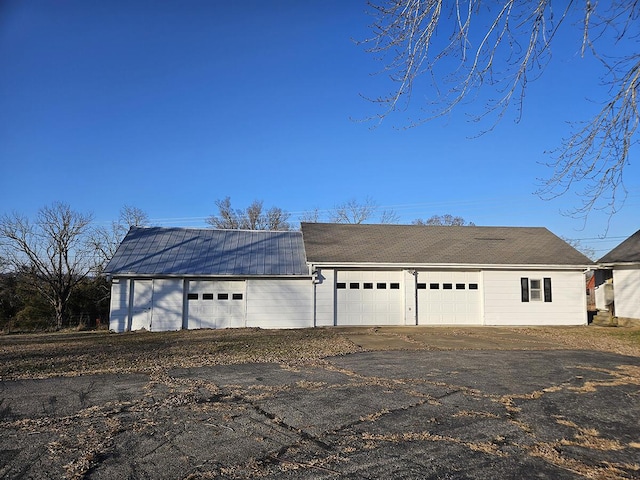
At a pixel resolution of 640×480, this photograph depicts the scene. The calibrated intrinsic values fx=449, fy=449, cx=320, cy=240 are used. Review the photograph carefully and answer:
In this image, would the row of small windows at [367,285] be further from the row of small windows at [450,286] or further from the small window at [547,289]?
the small window at [547,289]

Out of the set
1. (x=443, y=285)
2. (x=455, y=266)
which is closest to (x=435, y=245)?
(x=455, y=266)

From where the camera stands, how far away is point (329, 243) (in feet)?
68.8

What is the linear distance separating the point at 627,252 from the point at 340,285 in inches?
505

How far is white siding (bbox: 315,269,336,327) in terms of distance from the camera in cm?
1880

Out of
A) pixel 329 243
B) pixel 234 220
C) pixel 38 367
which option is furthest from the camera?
pixel 234 220

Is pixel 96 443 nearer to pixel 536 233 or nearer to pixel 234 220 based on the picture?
pixel 536 233

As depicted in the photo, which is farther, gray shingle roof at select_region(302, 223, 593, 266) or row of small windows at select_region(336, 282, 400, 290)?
gray shingle roof at select_region(302, 223, 593, 266)

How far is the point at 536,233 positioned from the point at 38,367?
23.0m

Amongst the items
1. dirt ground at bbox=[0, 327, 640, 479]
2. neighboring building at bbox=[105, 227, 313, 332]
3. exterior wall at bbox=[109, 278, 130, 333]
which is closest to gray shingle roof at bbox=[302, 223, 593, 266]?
neighboring building at bbox=[105, 227, 313, 332]

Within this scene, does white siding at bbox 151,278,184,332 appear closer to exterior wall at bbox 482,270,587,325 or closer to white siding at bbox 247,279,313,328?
white siding at bbox 247,279,313,328

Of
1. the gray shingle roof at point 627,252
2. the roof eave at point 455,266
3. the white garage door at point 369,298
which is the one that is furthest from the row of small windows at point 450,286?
the gray shingle roof at point 627,252

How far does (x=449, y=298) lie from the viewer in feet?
64.7

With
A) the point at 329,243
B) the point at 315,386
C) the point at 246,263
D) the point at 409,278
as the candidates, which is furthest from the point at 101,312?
the point at 315,386

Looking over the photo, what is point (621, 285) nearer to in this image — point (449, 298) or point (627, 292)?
point (627, 292)
